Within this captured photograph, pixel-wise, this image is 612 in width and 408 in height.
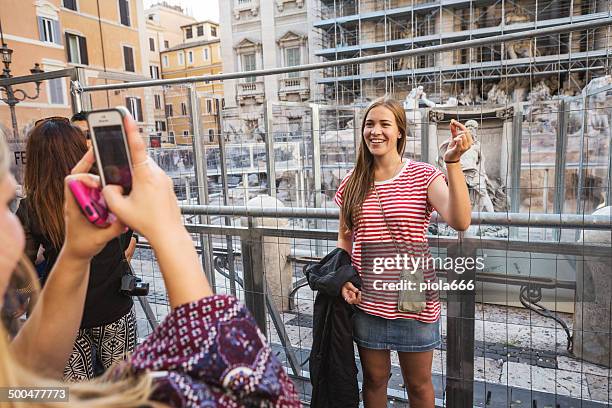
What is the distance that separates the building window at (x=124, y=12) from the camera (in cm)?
3139

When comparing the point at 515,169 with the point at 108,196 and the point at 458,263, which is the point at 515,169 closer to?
the point at 458,263

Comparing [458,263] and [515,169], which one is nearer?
[458,263]

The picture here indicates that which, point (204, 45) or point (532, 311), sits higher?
point (204, 45)

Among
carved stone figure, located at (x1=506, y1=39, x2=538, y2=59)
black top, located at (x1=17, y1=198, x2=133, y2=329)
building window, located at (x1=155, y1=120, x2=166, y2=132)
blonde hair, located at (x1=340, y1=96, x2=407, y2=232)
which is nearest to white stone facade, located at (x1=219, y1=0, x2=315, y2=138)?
carved stone figure, located at (x1=506, y1=39, x2=538, y2=59)

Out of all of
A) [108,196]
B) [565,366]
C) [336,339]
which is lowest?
[565,366]

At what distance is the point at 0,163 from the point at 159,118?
3.57 metres

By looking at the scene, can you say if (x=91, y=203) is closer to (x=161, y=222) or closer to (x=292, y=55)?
(x=161, y=222)

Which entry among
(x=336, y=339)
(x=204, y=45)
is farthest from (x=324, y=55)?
(x=336, y=339)

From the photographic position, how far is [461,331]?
7.24ft

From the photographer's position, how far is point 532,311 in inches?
88.7

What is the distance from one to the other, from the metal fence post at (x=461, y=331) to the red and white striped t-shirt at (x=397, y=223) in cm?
23

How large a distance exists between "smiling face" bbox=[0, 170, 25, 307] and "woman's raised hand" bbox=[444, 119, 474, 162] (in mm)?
1555

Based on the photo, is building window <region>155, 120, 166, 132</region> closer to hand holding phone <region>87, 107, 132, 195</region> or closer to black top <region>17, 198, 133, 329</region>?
black top <region>17, 198, 133, 329</region>

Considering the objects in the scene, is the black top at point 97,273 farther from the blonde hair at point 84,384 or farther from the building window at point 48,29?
the building window at point 48,29
